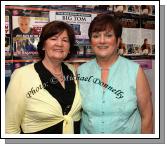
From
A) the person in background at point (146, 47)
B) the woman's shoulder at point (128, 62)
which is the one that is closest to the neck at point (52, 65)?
the woman's shoulder at point (128, 62)

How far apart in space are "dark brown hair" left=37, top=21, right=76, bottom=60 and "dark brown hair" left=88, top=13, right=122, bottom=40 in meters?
0.10

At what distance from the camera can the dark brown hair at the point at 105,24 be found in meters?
1.35

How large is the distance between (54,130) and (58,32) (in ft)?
1.62

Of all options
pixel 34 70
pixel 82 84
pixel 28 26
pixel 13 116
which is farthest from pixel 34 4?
pixel 13 116

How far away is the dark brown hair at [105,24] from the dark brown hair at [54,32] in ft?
0.32

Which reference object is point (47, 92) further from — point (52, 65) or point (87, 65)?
point (87, 65)

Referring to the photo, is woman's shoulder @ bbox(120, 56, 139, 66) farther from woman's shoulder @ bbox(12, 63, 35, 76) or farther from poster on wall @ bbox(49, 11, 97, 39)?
woman's shoulder @ bbox(12, 63, 35, 76)

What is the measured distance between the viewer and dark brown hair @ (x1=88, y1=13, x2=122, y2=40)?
1.35m

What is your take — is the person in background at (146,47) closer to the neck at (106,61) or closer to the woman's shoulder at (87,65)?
the neck at (106,61)

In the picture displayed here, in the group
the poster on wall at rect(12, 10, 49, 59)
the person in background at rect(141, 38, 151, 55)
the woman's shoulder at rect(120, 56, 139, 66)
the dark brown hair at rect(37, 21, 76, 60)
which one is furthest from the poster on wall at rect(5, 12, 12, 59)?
the person in background at rect(141, 38, 151, 55)

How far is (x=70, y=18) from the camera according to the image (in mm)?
1412

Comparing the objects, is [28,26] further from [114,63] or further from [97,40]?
[114,63]

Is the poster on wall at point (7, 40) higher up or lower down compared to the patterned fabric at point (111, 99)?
higher up

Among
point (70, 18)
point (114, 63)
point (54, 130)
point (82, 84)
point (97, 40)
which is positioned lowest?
point (54, 130)
